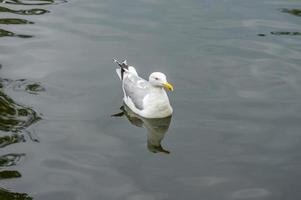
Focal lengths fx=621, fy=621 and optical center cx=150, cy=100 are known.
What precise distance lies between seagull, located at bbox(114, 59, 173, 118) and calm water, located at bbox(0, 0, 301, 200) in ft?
0.55

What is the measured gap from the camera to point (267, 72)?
41.8 ft

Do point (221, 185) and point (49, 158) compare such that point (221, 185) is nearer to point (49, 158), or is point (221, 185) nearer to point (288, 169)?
point (288, 169)

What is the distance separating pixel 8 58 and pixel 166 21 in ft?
13.1

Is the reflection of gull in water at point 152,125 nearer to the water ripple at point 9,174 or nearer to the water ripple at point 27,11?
the water ripple at point 9,174

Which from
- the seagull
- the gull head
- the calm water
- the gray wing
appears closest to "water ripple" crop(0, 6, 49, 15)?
the calm water

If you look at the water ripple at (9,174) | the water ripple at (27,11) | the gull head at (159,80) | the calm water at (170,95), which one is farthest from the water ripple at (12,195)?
the water ripple at (27,11)

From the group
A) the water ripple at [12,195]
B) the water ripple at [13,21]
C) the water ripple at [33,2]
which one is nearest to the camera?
the water ripple at [12,195]

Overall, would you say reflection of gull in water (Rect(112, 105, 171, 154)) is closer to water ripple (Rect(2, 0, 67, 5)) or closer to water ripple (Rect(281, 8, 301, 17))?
water ripple (Rect(2, 0, 67, 5))

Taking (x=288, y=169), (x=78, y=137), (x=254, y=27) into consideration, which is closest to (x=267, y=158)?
(x=288, y=169)

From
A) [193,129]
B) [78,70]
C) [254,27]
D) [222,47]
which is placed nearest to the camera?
[193,129]

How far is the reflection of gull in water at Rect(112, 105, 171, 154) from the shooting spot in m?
10.3

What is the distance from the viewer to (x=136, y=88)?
11.6m

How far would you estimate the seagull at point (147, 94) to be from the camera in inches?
437

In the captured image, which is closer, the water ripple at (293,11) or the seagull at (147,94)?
the seagull at (147,94)
